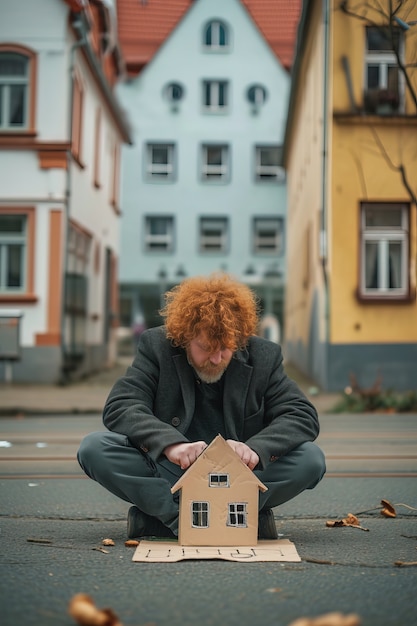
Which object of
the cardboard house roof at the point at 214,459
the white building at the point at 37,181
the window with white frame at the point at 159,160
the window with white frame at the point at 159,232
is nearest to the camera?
the cardboard house roof at the point at 214,459

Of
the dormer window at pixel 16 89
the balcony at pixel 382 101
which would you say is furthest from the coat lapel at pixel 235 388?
the dormer window at pixel 16 89

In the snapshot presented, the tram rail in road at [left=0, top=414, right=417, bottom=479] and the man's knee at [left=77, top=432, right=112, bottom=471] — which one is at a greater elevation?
the man's knee at [left=77, top=432, right=112, bottom=471]

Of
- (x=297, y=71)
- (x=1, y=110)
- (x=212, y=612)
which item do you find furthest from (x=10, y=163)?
(x=212, y=612)

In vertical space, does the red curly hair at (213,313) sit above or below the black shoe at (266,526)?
above

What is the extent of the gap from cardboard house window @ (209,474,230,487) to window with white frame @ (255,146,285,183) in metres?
38.0

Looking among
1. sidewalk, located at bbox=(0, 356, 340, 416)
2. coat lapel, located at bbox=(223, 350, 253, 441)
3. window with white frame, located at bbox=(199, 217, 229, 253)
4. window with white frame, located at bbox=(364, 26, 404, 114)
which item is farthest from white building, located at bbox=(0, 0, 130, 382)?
window with white frame, located at bbox=(199, 217, 229, 253)

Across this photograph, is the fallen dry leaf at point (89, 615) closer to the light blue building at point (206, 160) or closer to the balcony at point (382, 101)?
the balcony at point (382, 101)

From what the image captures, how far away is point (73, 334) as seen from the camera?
69.2 ft

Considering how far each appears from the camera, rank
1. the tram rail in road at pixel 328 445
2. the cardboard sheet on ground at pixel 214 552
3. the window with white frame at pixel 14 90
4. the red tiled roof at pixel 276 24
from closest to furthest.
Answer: the cardboard sheet on ground at pixel 214 552, the tram rail in road at pixel 328 445, the window with white frame at pixel 14 90, the red tiled roof at pixel 276 24

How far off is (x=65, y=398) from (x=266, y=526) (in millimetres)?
11748

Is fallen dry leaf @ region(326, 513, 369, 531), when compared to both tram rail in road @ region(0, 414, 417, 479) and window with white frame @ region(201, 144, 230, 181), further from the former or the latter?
window with white frame @ region(201, 144, 230, 181)

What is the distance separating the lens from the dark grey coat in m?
4.68

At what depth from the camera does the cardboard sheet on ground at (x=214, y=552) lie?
428 cm

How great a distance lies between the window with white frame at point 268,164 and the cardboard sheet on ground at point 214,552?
37.9 meters
